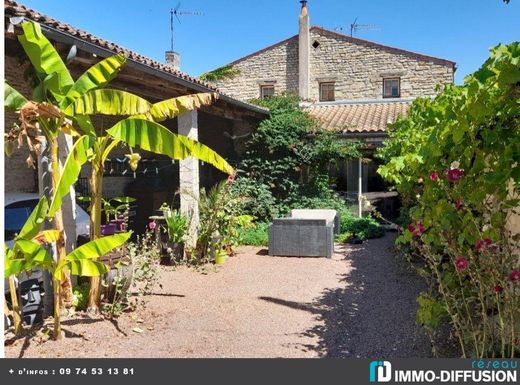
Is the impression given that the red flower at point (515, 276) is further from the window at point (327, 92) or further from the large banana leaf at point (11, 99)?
the window at point (327, 92)

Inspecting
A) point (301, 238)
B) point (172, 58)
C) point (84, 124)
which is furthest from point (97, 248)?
point (172, 58)

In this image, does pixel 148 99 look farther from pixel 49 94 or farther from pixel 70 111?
pixel 70 111

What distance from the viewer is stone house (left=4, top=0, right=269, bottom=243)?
5461 millimetres

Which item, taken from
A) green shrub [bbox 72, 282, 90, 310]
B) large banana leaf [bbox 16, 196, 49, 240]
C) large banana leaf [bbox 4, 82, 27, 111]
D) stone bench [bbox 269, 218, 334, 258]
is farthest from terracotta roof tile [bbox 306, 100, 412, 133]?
large banana leaf [bbox 16, 196, 49, 240]

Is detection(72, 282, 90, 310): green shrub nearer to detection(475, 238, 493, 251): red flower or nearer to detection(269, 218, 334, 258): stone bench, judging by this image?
detection(475, 238, 493, 251): red flower

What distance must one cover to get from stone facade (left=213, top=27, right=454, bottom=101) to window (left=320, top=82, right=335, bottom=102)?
0.78ft

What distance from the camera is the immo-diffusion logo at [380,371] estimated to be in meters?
3.38

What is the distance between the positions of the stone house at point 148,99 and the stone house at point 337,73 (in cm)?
501

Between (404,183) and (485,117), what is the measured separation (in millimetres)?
2520

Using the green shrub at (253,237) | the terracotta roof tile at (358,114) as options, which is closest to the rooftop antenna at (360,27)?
the terracotta roof tile at (358,114)

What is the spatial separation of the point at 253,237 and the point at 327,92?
34.3 ft

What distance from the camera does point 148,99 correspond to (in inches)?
443

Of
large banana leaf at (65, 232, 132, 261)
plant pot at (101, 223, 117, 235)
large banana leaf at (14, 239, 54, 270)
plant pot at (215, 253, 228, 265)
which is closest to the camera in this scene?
large banana leaf at (14, 239, 54, 270)

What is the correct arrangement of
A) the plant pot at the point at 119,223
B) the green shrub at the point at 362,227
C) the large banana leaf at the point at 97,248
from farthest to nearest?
the green shrub at the point at 362,227 < the plant pot at the point at 119,223 < the large banana leaf at the point at 97,248
